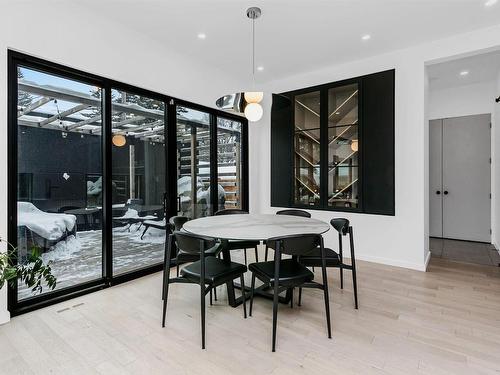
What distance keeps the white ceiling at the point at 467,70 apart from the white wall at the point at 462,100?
13 centimetres

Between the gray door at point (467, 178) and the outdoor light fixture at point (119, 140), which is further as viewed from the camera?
the gray door at point (467, 178)

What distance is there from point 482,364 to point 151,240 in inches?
142

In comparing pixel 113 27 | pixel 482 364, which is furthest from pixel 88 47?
pixel 482 364

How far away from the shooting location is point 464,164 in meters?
5.41

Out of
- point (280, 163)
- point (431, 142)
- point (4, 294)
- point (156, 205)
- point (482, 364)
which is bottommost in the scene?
point (482, 364)

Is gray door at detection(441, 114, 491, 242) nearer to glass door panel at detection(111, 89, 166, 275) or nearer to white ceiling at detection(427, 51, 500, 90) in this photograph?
white ceiling at detection(427, 51, 500, 90)

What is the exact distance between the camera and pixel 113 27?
3.19 m

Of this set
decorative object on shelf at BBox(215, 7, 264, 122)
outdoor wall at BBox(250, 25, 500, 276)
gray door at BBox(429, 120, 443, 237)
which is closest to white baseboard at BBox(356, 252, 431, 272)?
outdoor wall at BBox(250, 25, 500, 276)

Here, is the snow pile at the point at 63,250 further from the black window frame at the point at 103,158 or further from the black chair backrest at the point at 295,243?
the black chair backrest at the point at 295,243

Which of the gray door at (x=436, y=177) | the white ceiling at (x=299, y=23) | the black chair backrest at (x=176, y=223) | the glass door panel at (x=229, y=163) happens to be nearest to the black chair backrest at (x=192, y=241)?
the black chair backrest at (x=176, y=223)

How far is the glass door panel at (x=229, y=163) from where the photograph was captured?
488 centimetres

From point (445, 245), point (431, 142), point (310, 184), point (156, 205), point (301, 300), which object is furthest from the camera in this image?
point (431, 142)

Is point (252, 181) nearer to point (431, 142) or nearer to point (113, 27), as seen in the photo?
point (113, 27)

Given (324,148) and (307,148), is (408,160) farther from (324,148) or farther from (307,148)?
(307,148)
